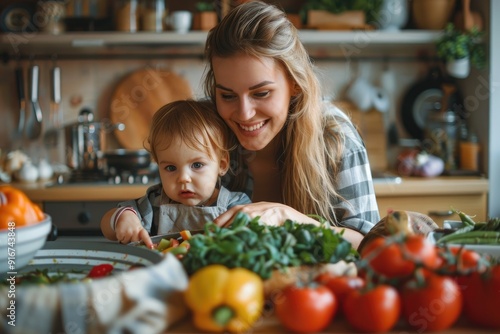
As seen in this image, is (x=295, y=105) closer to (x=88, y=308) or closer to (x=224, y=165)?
(x=224, y=165)

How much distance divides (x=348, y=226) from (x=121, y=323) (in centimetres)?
96

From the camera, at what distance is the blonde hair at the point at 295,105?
1.57 m

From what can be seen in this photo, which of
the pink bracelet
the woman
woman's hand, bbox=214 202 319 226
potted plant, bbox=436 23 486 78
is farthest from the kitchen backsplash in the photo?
woman's hand, bbox=214 202 319 226

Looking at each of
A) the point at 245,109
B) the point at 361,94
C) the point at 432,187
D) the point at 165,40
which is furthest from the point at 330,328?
the point at 361,94

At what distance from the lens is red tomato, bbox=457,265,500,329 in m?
0.84

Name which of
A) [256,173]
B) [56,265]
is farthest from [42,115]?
[56,265]

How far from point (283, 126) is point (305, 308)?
3.33 feet

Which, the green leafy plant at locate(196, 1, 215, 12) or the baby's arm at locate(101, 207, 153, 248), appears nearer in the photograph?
the baby's arm at locate(101, 207, 153, 248)

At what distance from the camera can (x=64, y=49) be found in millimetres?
3396

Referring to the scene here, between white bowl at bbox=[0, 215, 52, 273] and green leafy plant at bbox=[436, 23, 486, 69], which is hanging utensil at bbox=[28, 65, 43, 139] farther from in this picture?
white bowl at bbox=[0, 215, 52, 273]

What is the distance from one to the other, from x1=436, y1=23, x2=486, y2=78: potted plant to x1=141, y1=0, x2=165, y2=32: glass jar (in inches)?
56.0

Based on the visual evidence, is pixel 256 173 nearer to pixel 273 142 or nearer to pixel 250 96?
pixel 273 142

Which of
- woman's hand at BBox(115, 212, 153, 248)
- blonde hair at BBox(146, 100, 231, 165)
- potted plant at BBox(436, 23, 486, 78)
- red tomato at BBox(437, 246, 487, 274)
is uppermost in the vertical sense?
potted plant at BBox(436, 23, 486, 78)

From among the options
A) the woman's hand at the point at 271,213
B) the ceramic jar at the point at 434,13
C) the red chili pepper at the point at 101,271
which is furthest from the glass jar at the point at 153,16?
the red chili pepper at the point at 101,271
